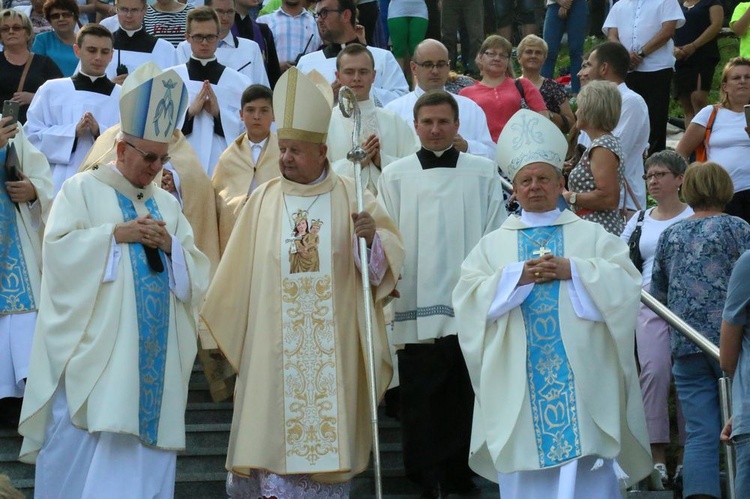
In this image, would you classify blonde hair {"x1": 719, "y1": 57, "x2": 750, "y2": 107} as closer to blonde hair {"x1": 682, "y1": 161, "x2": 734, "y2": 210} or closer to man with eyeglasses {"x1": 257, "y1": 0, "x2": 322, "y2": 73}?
blonde hair {"x1": 682, "y1": 161, "x2": 734, "y2": 210}

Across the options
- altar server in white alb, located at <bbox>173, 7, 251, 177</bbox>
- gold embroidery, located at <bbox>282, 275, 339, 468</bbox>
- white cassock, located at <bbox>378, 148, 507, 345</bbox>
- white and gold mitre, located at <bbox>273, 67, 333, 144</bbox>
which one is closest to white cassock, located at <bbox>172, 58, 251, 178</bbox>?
altar server in white alb, located at <bbox>173, 7, 251, 177</bbox>

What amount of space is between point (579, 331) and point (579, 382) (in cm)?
27

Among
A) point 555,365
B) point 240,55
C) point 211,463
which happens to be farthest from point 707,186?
point 240,55

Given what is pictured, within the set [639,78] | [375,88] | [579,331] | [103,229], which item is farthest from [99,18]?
[579,331]

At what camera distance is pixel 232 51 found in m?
Answer: 12.5

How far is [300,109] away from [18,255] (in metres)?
2.21

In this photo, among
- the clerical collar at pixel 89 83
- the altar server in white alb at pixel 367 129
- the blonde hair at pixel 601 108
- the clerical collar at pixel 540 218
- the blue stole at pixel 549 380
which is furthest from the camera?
the clerical collar at pixel 89 83

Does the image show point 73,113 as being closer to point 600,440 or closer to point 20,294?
point 20,294

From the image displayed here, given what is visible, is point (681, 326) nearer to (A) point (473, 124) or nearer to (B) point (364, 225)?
(B) point (364, 225)

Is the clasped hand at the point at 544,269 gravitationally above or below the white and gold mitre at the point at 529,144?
below

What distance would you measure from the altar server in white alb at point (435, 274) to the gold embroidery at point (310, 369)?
1.90 feet

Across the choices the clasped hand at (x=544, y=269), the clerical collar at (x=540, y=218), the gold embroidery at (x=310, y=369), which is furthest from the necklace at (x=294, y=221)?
the clasped hand at (x=544, y=269)

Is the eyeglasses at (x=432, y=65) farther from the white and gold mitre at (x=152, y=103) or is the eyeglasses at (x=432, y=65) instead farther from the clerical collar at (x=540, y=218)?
the clerical collar at (x=540, y=218)

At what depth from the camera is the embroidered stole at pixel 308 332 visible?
26.4ft
